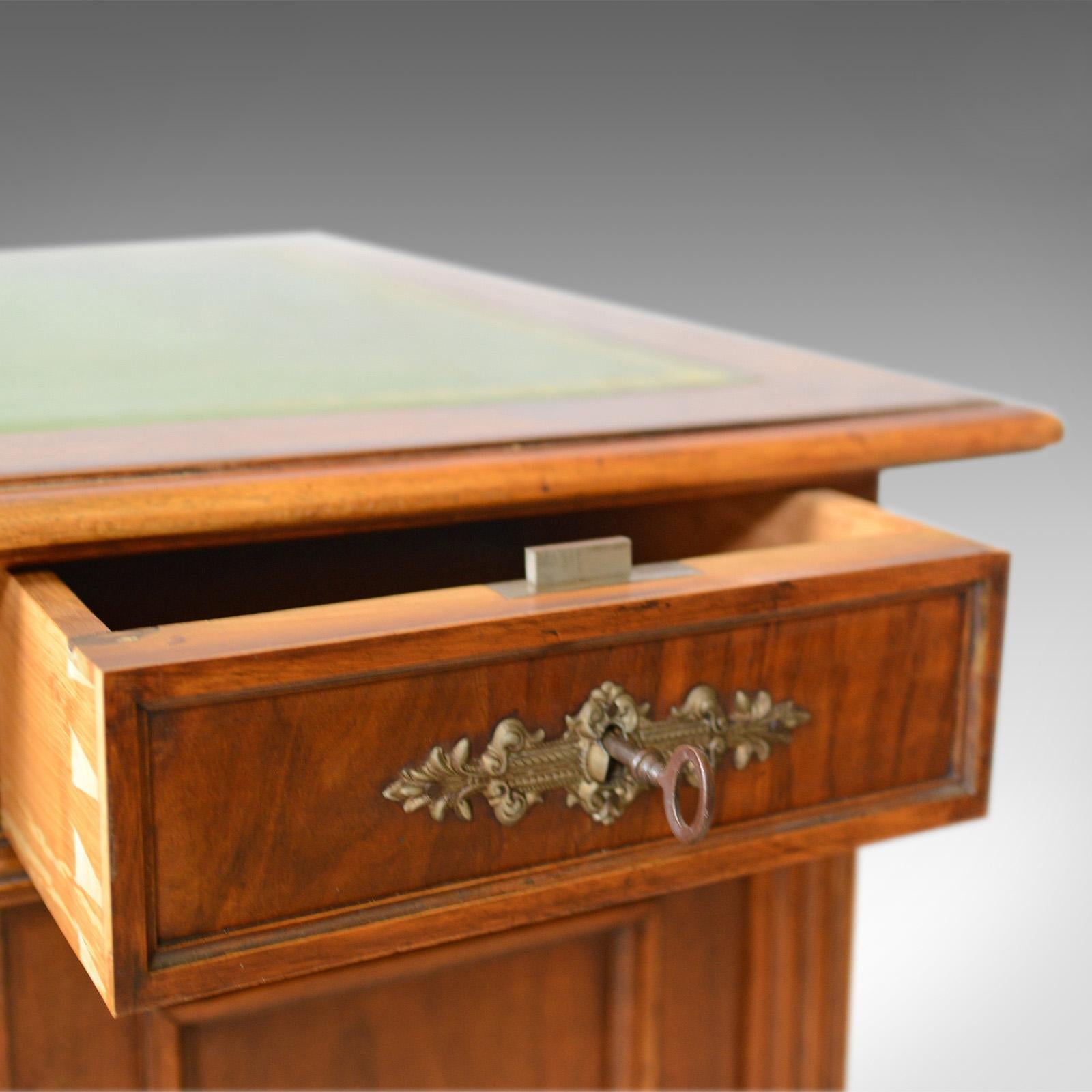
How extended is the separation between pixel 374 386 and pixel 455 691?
23 centimetres

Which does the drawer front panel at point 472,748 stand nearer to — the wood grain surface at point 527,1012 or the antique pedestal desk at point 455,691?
the antique pedestal desk at point 455,691

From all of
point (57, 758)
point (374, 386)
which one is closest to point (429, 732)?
point (57, 758)

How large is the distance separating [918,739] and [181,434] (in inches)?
12.4

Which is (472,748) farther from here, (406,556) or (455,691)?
(406,556)

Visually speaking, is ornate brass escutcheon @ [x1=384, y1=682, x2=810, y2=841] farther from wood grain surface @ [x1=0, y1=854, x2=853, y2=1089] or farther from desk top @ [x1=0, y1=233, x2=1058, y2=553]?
wood grain surface @ [x1=0, y1=854, x2=853, y2=1089]

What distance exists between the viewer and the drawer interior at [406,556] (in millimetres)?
668

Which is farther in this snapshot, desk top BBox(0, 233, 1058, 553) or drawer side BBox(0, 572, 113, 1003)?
desk top BBox(0, 233, 1058, 553)

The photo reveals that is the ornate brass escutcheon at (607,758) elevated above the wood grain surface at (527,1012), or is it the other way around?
the ornate brass escutcheon at (607,758)

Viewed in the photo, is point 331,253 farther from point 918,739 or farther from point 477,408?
point 918,739

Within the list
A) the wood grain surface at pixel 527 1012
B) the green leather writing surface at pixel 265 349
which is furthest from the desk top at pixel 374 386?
the wood grain surface at pixel 527 1012

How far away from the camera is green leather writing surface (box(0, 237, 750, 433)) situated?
691 mm

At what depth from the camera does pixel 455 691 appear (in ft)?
1.78

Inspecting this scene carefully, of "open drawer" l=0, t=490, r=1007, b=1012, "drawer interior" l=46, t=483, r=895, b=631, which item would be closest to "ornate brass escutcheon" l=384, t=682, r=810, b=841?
"open drawer" l=0, t=490, r=1007, b=1012

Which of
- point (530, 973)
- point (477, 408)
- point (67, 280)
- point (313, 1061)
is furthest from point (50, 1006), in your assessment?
point (67, 280)
